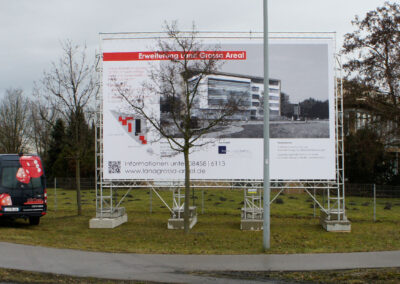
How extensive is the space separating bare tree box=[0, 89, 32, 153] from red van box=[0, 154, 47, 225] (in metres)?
29.9

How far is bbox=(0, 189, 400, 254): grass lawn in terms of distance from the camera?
1266cm

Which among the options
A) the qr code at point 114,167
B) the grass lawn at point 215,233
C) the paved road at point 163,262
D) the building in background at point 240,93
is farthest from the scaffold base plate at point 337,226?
the qr code at point 114,167

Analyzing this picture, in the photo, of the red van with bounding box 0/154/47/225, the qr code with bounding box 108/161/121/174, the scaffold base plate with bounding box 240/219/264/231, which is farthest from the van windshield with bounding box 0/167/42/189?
the scaffold base plate with bounding box 240/219/264/231

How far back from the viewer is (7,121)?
168 feet

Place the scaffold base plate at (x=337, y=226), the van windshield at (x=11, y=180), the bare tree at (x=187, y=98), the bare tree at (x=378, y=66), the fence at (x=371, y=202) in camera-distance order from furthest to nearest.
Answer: the bare tree at (x=378, y=66), the fence at (x=371, y=202), the van windshield at (x=11, y=180), the scaffold base plate at (x=337, y=226), the bare tree at (x=187, y=98)

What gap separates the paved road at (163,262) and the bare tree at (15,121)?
3732 cm

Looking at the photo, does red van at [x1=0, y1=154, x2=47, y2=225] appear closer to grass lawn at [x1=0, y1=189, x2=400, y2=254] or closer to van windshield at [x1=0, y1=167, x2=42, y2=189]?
van windshield at [x1=0, y1=167, x2=42, y2=189]

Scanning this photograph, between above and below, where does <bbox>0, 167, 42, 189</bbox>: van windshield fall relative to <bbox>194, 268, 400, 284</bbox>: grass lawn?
above

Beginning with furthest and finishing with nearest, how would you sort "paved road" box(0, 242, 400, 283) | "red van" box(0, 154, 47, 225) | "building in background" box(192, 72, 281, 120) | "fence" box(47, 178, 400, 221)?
1. "fence" box(47, 178, 400, 221)
2. "red van" box(0, 154, 47, 225)
3. "building in background" box(192, 72, 281, 120)
4. "paved road" box(0, 242, 400, 283)

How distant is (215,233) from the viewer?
15719 millimetres

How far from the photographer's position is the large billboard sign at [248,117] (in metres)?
17.1

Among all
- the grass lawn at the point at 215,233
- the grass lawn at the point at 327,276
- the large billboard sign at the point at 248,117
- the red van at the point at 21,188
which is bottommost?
the grass lawn at the point at 215,233

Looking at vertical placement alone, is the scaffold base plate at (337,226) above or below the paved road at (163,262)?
below

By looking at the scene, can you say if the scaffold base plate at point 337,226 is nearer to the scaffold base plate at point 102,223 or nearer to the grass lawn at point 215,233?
the grass lawn at point 215,233
